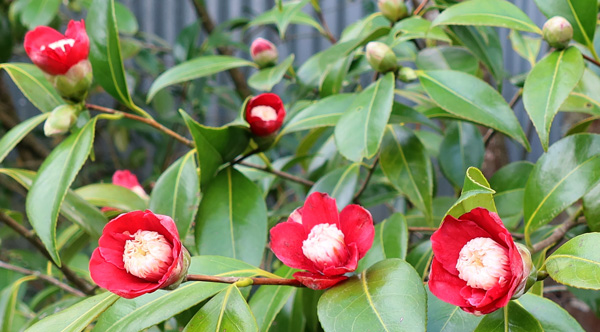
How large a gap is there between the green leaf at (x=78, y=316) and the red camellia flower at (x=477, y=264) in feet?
0.91

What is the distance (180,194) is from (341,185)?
0.23 m

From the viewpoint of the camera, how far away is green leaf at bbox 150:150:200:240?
708mm

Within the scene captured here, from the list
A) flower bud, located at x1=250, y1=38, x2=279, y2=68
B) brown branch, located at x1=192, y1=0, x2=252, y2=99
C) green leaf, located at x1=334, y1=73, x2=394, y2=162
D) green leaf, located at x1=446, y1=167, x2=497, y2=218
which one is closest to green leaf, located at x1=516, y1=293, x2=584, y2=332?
green leaf, located at x1=446, y1=167, x2=497, y2=218

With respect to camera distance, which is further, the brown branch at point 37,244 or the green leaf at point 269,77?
the green leaf at point 269,77

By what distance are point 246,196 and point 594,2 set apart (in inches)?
18.4

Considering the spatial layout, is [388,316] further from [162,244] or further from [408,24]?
[408,24]

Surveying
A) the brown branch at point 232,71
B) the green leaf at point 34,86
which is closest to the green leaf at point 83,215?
the green leaf at point 34,86

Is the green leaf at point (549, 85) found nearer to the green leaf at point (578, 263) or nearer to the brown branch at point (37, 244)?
the green leaf at point (578, 263)

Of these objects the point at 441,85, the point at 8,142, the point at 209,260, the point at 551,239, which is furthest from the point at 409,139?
the point at 8,142

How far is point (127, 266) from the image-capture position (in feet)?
1.44

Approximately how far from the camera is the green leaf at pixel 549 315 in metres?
0.46

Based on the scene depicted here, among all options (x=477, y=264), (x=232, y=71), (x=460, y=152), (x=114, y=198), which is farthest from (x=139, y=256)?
(x=232, y=71)

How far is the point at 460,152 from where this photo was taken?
0.86 metres

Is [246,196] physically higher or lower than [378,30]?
lower
